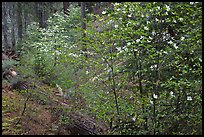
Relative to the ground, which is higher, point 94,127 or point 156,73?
point 156,73

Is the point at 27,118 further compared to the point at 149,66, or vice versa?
the point at 27,118

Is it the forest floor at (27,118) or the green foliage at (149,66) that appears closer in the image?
the green foliage at (149,66)

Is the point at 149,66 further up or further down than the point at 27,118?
further up

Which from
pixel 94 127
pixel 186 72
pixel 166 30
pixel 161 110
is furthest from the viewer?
pixel 94 127

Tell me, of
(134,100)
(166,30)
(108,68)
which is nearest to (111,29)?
(108,68)

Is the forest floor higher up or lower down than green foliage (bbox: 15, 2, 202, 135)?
lower down

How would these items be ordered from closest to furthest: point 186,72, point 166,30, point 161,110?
point 186,72 → point 161,110 → point 166,30

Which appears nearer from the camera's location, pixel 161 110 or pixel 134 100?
pixel 161 110

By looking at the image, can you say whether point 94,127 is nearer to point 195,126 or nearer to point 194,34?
point 195,126

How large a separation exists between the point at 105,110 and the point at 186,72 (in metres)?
1.60

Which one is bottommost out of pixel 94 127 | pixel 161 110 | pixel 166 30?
pixel 94 127

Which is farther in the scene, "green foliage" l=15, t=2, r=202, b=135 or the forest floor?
the forest floor

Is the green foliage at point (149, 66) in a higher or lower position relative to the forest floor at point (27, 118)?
higher

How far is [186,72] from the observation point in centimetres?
437
